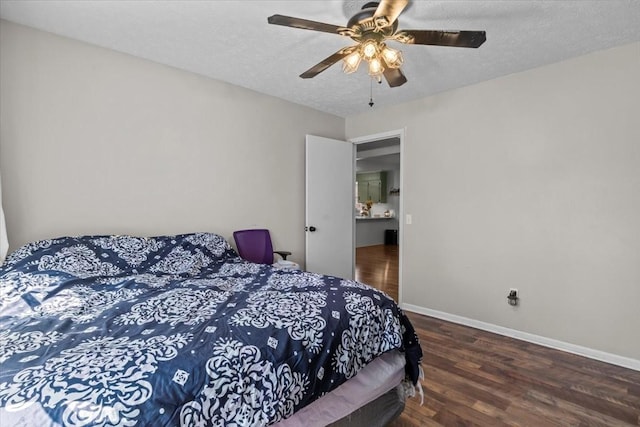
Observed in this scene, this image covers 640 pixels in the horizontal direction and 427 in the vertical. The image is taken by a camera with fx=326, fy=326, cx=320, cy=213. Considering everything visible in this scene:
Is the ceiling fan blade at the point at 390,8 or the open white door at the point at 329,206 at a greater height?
the ceiling fan blade at the point at 390,8

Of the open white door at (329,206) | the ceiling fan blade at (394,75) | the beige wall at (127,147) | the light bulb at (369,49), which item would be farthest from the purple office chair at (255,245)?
the light bulb at (369,49)

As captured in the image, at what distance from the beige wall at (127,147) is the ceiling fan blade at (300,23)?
1.65 metres

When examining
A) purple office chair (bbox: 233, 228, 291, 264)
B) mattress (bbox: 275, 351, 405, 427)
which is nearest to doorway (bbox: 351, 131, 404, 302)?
purple office chair (bbox: 233, 228, 291, 264)

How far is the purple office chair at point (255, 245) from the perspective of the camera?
10.9 ft

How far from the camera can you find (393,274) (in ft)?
18.2

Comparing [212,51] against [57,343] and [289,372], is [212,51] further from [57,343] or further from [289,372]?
[289,372]

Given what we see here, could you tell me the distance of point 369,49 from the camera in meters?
1.94

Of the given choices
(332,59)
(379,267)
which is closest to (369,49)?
(332,59)

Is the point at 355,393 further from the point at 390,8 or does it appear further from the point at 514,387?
the point at 390,8

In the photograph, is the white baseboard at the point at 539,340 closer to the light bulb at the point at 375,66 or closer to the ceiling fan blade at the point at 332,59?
the light bulb at the point at 375,66

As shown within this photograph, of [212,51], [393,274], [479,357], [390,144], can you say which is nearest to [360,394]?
[479,357]

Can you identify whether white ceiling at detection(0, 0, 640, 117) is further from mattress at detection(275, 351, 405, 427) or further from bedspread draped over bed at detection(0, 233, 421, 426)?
mattress at detection(275, 351, 405, 427)

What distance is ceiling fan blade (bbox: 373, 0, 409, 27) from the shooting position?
146cm

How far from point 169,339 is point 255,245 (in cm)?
227
